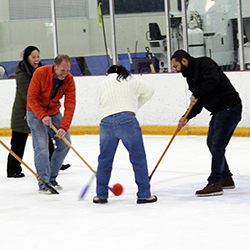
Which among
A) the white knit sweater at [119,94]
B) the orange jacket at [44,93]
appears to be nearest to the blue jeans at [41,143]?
the orange jacket at [44,93]

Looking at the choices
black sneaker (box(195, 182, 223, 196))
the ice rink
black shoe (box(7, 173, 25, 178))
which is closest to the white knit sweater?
the ice rink

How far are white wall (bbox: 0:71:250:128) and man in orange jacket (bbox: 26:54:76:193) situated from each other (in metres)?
3.41

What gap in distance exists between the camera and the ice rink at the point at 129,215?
2783 mm

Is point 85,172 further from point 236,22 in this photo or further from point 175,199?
point 236,22

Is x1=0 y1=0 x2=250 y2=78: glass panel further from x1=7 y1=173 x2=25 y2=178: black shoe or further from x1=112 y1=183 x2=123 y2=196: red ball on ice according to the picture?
x1=112 y1=183 x2=123 y2=196: red ball on ice

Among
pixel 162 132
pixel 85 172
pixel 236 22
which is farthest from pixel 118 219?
pixel 236 22

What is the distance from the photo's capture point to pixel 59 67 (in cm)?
397

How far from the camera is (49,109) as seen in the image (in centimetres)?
427

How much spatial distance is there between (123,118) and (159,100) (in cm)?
418

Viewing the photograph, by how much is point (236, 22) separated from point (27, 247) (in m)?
5.74

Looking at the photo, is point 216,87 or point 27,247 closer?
point 27,247

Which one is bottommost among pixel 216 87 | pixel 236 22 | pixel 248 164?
pixel 248 164

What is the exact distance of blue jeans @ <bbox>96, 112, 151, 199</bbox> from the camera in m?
3.58

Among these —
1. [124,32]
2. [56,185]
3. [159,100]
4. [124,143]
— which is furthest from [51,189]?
[124,32]
